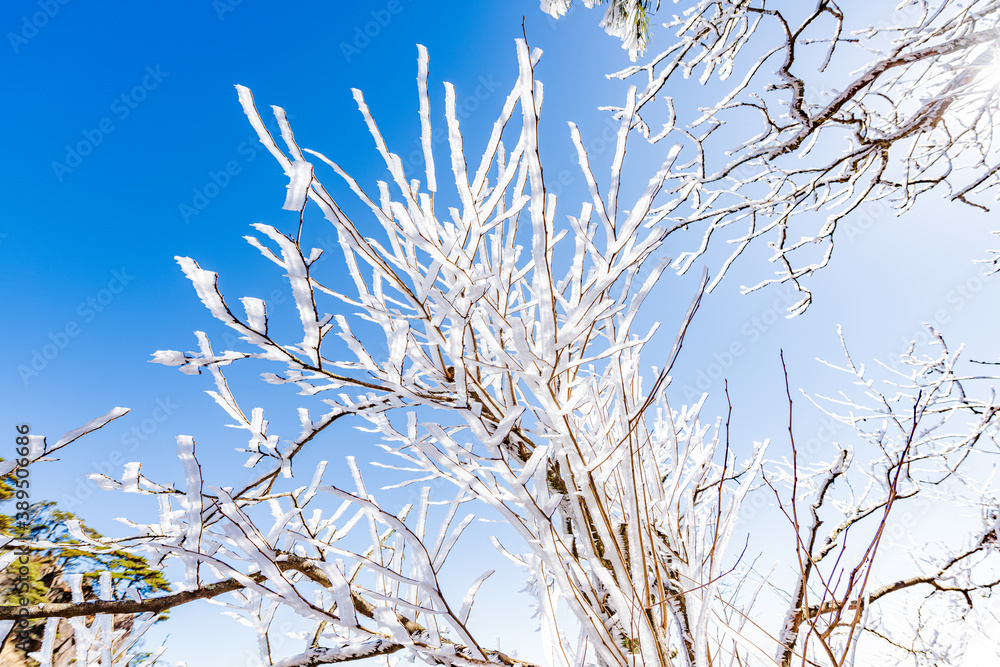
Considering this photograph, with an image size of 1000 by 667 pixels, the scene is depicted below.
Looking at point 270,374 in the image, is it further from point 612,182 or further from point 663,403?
point 663,403

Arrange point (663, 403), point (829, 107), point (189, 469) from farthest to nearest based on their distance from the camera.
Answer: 1. point (829, 107)
2. point (663, 403)
3. point (189, 469)

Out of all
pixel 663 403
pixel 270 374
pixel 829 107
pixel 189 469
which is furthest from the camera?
pixel 829 107

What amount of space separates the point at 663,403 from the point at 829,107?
1326 mm

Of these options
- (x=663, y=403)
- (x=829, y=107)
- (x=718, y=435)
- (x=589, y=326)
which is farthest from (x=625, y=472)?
(x=829, y=107)

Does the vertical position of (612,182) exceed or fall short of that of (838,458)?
it exceeds it

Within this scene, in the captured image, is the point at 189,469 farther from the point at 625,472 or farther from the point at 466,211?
the point at 625,472

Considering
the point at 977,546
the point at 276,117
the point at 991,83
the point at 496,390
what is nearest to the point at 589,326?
the point at 496,390

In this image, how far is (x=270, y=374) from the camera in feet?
2.99

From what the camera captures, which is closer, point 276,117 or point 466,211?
point 276,117

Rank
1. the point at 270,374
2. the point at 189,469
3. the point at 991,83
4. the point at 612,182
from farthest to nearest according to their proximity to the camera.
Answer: the point at 991,83 → the point at 612,182 → the point at 270,374 → the point at 189,469

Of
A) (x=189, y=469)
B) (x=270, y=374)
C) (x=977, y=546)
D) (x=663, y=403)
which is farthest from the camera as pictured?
(x=977, y=546)

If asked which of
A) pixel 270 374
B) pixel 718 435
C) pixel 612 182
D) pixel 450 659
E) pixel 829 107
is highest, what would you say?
pixel 829 107

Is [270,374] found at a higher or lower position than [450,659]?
higher

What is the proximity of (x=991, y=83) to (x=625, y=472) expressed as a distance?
2.49 meters
